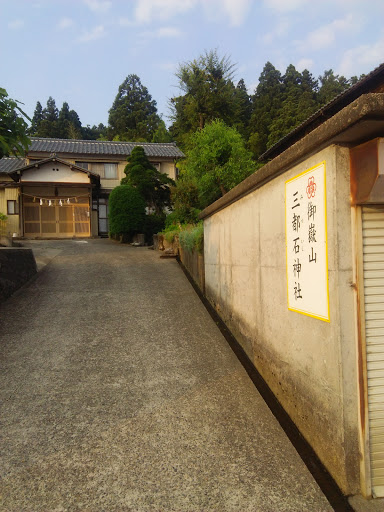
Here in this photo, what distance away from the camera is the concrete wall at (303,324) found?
2.44 meters

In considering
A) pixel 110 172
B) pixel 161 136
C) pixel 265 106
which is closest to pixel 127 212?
pixel 110 172

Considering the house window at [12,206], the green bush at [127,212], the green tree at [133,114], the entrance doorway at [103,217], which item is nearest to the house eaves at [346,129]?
the green bush at [127,212]

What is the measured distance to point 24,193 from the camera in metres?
20.5

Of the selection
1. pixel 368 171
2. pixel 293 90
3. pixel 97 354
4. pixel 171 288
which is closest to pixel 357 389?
pixel 368 171

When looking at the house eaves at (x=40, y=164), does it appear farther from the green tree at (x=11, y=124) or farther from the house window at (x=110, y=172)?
the green tree at (x=11, y=124)

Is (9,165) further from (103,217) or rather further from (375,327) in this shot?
(375,327)

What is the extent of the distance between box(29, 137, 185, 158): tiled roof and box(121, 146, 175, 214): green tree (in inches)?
233

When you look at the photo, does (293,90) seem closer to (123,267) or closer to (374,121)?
(123,267)

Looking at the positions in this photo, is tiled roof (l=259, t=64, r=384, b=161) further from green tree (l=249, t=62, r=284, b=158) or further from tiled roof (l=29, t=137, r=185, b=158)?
green tree (l=249, t=62, r=284, b=158)

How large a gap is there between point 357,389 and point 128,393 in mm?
2455

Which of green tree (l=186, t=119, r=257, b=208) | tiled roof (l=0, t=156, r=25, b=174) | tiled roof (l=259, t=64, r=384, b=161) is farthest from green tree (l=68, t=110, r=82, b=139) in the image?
tiled roof (l=259, t=64, r=384, b=161)

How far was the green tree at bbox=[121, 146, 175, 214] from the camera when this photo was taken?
1836 centimetres

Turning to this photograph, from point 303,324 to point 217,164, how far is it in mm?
13661

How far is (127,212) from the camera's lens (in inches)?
669
